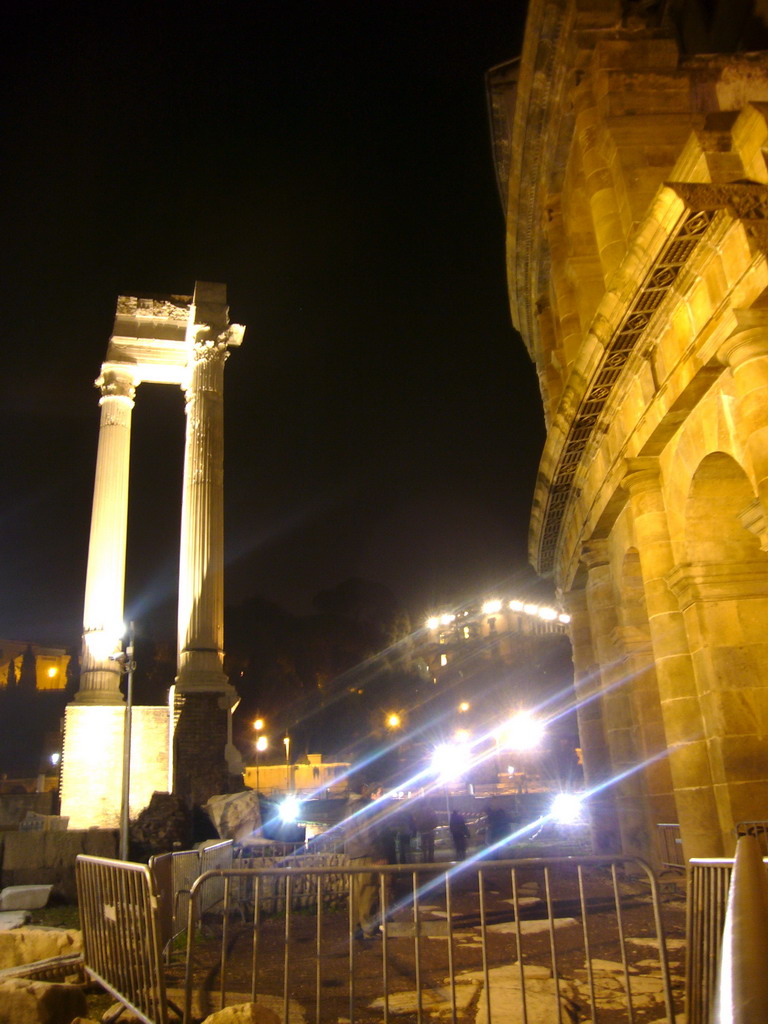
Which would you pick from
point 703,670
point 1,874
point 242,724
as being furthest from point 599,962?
point 242,724

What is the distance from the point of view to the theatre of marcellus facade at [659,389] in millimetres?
7199

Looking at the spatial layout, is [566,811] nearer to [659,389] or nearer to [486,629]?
[659,389]

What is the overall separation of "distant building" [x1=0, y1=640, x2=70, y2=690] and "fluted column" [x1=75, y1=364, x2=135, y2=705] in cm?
6063

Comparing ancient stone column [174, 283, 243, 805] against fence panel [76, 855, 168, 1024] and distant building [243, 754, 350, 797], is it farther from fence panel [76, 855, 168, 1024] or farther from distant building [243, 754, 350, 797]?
distant building [243, 754, 350, 797]

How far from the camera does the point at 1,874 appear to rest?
1452 cm

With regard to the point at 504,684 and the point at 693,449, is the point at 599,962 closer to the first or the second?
the point at 693,449

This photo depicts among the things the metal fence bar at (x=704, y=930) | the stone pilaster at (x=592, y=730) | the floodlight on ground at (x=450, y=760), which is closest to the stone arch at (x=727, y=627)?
the metal fence bar at (x=704, y=930)

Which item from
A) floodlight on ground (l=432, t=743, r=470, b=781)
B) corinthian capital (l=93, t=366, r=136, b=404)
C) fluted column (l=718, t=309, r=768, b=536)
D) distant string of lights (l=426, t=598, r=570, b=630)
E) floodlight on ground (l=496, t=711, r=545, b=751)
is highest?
distant string of lights (l=426, t=598, r=570, b=630)

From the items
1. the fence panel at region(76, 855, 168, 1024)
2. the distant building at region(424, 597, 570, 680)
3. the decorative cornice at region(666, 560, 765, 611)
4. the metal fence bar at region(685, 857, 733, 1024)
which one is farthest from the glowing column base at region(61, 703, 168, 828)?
the distant building at region(424, 597, 570, 680)

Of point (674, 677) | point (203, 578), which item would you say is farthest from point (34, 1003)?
point (203, 578)

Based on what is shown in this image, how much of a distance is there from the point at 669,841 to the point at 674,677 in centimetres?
361

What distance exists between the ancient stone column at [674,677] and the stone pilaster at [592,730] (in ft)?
15.6

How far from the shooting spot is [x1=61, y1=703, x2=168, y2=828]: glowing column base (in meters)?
20.4

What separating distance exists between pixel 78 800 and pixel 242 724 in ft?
91.3
